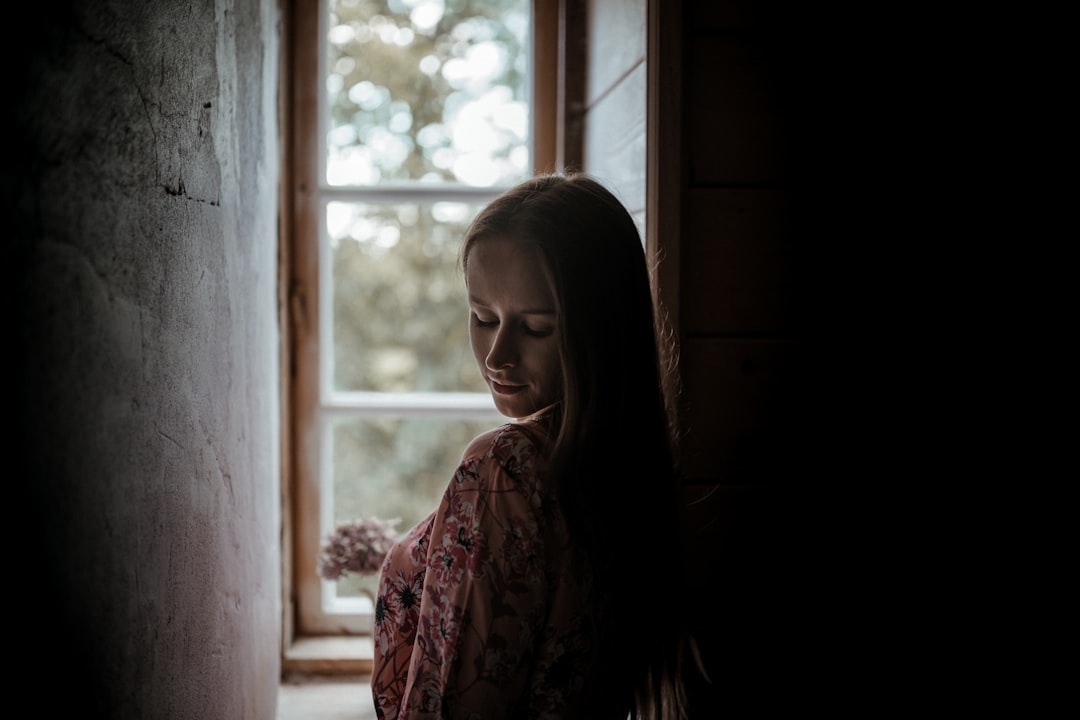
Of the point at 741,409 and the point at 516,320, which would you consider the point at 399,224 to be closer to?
the point at 741,409

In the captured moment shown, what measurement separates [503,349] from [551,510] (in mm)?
175

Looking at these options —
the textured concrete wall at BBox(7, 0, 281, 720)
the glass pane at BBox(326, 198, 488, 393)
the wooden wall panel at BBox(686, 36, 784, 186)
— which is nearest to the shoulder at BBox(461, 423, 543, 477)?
the textured concrete wall at BBox(7, 0, 281, 720)

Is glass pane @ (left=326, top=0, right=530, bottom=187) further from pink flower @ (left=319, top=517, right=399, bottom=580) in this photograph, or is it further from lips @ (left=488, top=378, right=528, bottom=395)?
lips @ (left=488, top=378, right=528, bottom=395)

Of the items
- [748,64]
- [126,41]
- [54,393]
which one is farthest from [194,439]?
[748,64]

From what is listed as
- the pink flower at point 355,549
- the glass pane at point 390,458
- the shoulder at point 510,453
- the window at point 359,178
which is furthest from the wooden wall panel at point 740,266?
the glass pane at point 390,458

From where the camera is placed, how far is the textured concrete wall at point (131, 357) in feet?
1.75

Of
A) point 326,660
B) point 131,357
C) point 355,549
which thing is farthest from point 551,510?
point 326,660

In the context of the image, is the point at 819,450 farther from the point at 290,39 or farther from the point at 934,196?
the point at 290,39

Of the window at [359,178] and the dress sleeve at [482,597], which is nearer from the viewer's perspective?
the dress sleeve at [482,597]

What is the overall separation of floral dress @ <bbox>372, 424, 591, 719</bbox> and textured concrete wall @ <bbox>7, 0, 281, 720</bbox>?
0.87ft

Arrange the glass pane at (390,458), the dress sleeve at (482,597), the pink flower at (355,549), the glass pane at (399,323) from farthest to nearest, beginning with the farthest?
the glass pane at (390,458)
the glass pane at (399,323)
the pink flower at (355,549)
the dress sleeve at (482,597)

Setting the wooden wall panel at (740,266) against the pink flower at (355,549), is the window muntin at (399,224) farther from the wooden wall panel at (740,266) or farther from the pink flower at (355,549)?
the wooden wall panel at (740,266)

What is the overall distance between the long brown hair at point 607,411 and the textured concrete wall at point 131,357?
323mm

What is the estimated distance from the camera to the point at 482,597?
69 centimetres
